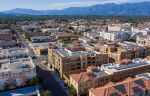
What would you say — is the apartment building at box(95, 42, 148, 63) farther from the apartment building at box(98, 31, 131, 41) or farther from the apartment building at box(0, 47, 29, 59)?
the apartment building at box(98, 31, 131, 41)

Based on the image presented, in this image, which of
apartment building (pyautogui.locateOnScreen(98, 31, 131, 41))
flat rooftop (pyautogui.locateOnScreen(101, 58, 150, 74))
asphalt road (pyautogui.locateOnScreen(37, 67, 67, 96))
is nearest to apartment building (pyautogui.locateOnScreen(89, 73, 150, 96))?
flat rooftop (pyautogui.locateOnScreen(101, 58, 150, 74))

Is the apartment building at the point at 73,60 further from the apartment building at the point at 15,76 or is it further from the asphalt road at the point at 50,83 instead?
the apartment building at the point at 15,76

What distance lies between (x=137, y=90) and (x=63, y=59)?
14.7 m

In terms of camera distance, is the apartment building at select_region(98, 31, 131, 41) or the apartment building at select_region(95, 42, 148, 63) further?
the apartment building at select_region(98, 31, 131, 41)

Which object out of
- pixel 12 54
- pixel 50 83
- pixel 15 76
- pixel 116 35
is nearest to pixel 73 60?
pixel 50 83

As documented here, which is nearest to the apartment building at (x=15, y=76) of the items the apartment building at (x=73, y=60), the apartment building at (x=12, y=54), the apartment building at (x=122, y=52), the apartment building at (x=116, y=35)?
the apartment building at (x=73, y=60)

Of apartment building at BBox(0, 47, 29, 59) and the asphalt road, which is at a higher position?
apartment building at BBox(0, 47, 29, 59)

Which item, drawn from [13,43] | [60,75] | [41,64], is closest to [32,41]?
[13,43]

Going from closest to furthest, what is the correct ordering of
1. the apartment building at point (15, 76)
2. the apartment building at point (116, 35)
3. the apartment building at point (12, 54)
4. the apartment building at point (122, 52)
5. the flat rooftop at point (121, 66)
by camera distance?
the apartment building at point (15, 76)
the flat rooftop at point (121, 66)
the apartment building at point (122, 52)
the apartment building at point (12, 54)
the apartment building at point (116, 35)

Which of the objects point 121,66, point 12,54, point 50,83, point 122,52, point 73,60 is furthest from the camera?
point 12,54

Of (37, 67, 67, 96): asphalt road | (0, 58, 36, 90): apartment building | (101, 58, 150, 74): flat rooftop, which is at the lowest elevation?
(37, 67, 67, 96): asphalt road

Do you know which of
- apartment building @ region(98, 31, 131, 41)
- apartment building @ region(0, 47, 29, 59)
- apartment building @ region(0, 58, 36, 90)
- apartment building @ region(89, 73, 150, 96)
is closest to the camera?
apartment building @ region(89, 73, 150, 96)

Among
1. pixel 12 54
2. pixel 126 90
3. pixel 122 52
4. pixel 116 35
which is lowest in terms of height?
pixel 12 54

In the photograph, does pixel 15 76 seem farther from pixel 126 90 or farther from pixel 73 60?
pixel 126 90
